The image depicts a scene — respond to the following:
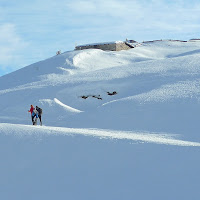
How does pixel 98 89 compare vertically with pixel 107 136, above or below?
above

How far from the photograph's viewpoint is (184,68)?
1297 inches

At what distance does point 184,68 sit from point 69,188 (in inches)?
986

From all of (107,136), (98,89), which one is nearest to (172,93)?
(98,89)

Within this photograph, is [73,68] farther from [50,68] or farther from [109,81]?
[109,81]

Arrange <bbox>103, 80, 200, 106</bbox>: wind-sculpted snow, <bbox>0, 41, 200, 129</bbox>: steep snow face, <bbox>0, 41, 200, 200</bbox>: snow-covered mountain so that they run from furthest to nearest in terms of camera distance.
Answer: <bbox>0, 41, 200, 129</bbox>: steep snow face < <bbox>103, 80, 200, 106</bbox>: wind-sculpted snow < <bbox>0, 41, 200, 200</bbox>: snow-covered mountain

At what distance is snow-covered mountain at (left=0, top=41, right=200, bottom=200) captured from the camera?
9898 mm

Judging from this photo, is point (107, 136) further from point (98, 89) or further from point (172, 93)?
point (98, 89)

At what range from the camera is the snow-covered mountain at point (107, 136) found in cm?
990

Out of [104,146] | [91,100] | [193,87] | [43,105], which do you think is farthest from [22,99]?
[104,146]

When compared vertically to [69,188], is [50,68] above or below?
above

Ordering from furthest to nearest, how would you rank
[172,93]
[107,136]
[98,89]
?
[98,89] → [172,93] → [107,136]

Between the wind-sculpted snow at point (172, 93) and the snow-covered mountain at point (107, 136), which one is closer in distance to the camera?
the snow-covered mountain at point (107, 136)

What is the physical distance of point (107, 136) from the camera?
1247 centimetres

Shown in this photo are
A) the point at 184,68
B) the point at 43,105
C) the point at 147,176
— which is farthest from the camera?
the point at 184,68
